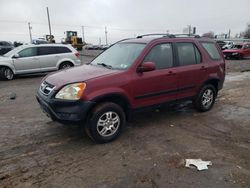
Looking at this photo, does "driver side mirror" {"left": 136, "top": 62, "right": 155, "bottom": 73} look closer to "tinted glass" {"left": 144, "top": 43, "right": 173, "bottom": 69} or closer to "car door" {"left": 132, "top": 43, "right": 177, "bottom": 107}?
"car door" {"left": 132, "top": 43, "right": 177, "bottom": 107}

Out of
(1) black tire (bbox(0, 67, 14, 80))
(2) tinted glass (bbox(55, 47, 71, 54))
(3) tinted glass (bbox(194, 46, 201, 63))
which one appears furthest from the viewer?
(2) tinted glass (bbox(55, 47, 71, 54))

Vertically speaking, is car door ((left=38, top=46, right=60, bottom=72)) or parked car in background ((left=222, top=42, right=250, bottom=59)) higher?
car door ((left=38, top=46, right=60, bottom=72))

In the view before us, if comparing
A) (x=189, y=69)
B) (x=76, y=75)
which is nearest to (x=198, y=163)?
(x=189, y=69)

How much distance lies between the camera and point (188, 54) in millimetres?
5453

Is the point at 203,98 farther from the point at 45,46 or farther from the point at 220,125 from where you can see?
the point at 45,46

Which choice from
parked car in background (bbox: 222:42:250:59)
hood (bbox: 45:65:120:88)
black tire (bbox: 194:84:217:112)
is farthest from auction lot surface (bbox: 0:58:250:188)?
parked car in background (bbox: 222:42:250:59)

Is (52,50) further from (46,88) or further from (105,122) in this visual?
(105,122)

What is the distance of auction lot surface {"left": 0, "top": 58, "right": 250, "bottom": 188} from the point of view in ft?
10.5

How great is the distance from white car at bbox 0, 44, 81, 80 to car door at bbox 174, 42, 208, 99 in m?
8.43

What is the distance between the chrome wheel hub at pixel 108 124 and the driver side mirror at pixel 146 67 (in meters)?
0.95

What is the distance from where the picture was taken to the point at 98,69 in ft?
14.9

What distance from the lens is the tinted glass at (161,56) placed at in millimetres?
4738

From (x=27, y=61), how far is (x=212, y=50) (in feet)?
29.6

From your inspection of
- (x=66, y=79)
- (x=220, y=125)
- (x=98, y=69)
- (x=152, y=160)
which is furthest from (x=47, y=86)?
(x=220, y=125)
